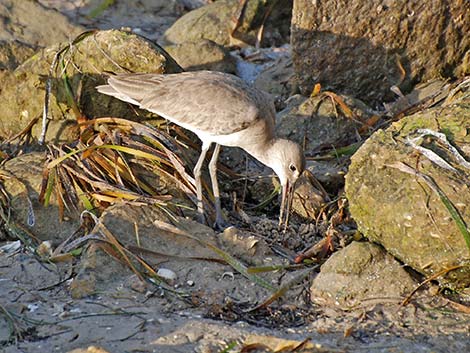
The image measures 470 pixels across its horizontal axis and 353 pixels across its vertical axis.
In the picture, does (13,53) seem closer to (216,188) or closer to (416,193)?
(216,188)

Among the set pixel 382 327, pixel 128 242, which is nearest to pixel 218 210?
pixel 128 242

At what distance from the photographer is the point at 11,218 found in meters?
6.88

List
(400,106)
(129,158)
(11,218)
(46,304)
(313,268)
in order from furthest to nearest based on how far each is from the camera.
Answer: (400,106)
(129,158)
(11,218)
(313,268)
(46,304)

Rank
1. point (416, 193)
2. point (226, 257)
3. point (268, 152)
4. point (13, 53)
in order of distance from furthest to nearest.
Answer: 1. point (13, 53)
2. point (268, 152)
3. point (226, 257)
4. point (416, 193)

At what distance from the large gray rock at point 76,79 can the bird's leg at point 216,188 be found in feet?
2.62

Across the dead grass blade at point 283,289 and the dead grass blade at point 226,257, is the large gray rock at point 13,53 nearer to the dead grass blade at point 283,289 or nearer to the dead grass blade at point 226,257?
the dead grass blade at point 226,257

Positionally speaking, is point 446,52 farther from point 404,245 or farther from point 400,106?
point 404,245

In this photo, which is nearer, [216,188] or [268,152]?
[216,188]

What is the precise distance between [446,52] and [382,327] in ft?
13.5

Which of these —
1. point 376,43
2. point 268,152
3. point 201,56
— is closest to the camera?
point 268,152

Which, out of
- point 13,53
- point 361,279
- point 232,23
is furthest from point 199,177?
point 232,23

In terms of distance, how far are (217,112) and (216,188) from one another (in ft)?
2.16

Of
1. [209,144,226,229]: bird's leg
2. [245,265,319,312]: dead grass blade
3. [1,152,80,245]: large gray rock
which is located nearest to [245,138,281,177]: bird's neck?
[209,144,226,229]: bird's leg

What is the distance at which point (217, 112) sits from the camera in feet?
→ 23.3
